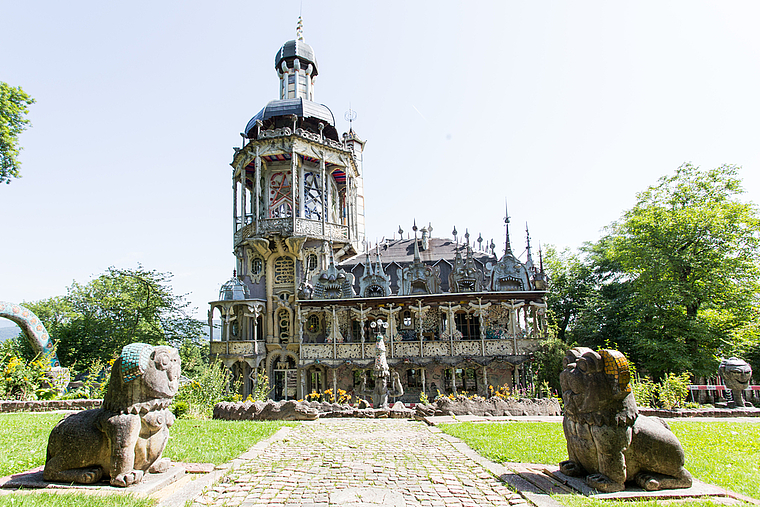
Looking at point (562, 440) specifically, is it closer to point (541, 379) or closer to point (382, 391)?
point (382, 391)

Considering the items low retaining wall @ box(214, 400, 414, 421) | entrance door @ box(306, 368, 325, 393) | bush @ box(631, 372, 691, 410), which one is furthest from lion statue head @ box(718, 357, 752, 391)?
entrance door @ box(306, 368, 325, 393)

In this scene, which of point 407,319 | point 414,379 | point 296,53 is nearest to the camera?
point 414,379

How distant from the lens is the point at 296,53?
108 ft

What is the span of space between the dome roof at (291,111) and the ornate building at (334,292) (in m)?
0.08

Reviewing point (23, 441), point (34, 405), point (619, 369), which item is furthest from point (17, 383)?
point (619, 369)

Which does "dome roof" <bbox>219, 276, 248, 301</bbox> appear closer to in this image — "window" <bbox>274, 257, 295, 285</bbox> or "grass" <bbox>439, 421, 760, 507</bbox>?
"window" <bbox>274, 257, 295, 285</bbox>

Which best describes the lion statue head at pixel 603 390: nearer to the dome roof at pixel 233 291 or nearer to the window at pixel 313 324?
the window at pixel 313 324

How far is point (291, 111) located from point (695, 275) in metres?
24.8

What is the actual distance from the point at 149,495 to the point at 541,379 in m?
19.3

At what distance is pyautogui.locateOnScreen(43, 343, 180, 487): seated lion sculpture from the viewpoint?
17.9 ft

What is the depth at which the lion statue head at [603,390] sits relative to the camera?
5.42 meters

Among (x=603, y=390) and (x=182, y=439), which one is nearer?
(x=603, y=390)

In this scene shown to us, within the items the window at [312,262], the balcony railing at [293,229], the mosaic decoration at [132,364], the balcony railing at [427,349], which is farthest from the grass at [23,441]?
the window at [312,262]

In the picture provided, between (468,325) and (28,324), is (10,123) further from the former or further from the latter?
(468,325)
